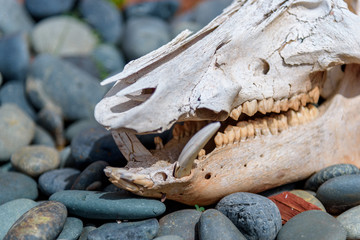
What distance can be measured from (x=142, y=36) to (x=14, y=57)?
1.86m

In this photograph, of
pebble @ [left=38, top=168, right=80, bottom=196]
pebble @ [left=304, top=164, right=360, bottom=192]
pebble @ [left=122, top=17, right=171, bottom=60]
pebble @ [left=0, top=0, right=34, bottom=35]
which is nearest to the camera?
pebble @ [left=304, top=164, right=360, bottom=192]

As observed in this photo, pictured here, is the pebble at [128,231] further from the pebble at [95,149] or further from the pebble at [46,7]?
the pebble at [46,7]

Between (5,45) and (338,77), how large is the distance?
3.69m

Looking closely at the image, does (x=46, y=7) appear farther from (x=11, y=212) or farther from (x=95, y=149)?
(x=11, y=212)

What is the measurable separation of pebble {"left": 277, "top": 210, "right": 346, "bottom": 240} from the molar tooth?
0.63 metres

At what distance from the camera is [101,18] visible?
20.1 feet

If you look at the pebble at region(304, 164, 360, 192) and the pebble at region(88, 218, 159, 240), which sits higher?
the pebble at region(88, 218, 159, 240)

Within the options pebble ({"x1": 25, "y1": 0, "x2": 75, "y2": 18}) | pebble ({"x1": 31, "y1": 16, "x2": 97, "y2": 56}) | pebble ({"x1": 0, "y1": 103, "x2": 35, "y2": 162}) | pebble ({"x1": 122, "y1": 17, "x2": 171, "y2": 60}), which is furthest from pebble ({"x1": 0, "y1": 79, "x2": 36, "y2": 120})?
pebble ({"x1": 122, "y1": 17, "x2": 171, "y2": 60})

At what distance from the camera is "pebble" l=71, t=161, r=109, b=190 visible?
272 centimetres

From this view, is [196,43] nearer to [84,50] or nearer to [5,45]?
[5,45]

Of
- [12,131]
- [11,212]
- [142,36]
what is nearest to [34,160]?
[12,131]

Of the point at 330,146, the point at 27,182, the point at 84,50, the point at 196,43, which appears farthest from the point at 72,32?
the point at 330,146

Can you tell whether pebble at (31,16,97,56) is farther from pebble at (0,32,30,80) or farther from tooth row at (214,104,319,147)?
tooth row at (214,104,319,147)

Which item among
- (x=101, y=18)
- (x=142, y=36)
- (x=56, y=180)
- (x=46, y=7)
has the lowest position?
(x=56, y=180)
